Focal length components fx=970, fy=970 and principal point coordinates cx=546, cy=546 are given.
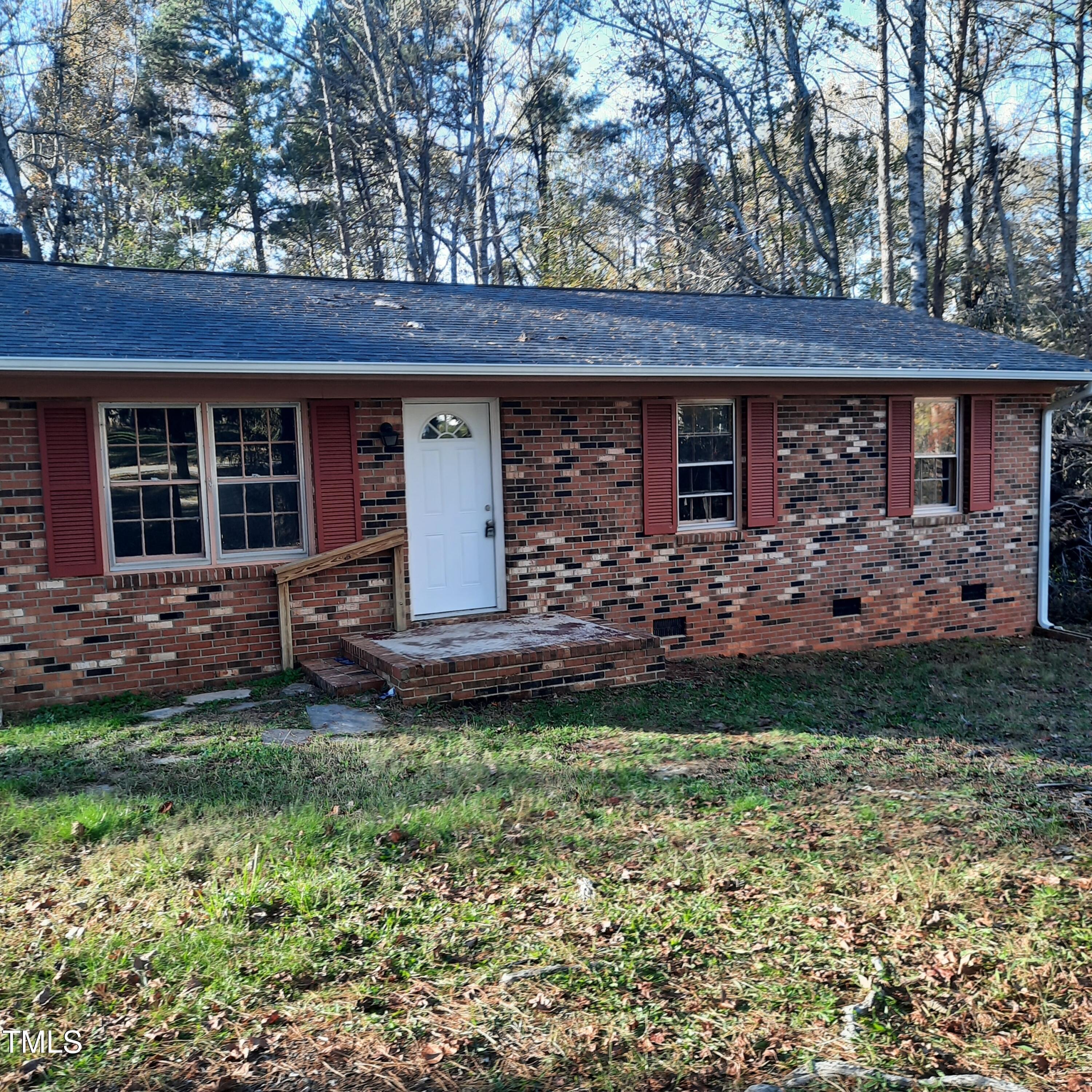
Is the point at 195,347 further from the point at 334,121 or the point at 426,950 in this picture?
the point at 334,121

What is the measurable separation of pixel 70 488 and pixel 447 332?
376 cm

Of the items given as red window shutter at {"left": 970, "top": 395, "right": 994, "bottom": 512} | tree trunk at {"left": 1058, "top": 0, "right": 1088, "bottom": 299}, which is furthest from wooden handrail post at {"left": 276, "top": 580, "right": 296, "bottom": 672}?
tree trunk at {"left": 1058, "top": 0, "right": 1088, "bottom": 299}

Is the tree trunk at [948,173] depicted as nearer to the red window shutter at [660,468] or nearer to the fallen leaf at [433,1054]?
the red window shutter at [660,468]

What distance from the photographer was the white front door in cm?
915

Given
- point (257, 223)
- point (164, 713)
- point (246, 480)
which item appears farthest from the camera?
point (257, 223)

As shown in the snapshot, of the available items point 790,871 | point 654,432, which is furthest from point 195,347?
point 790,871

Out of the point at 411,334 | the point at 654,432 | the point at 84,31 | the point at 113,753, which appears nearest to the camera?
the point at 113,753

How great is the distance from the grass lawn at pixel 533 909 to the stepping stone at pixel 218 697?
841 mm

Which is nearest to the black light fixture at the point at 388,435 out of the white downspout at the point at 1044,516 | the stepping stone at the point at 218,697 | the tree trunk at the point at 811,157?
the stepping stone at the point at 218,697

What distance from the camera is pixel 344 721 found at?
7031 millimetres

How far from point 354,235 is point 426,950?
2427cm

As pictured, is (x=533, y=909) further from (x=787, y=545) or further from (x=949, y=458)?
(x=949, y=458)

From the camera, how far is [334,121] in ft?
78.3

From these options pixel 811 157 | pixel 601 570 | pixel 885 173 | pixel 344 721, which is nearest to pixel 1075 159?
pixel 885 173
